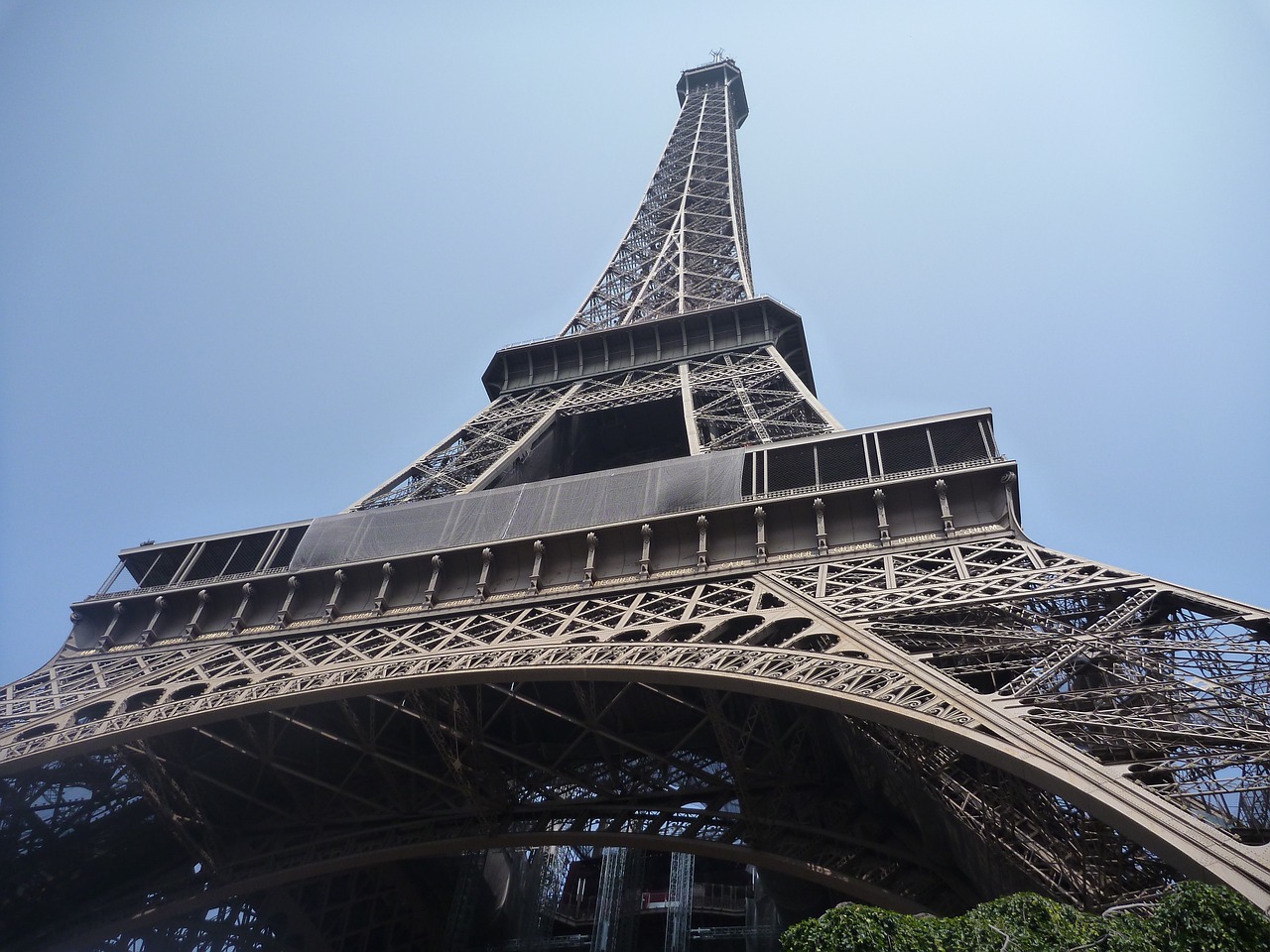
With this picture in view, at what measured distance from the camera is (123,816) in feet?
64.3

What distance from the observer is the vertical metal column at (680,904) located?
2788 cm

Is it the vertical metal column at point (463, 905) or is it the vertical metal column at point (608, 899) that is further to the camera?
the vertical metal column at point (608, 899)

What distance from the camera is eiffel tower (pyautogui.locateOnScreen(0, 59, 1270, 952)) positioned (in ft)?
36.7

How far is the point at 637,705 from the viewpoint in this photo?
65.1 ft

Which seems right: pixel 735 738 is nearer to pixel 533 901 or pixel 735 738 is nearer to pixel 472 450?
pixel 472 450

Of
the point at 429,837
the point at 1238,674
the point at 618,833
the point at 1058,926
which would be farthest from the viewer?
the point at 429,837

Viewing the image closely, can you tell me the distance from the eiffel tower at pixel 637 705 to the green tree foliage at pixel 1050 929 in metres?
1.31

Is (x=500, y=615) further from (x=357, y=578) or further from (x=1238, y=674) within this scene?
(x=1238, y=674)

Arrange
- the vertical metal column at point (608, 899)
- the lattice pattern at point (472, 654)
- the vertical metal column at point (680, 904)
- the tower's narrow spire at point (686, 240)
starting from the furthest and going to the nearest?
the tower's narrow spire at point (686, 240) < the vertical metal column at point (608, 899) < the vertical metal column at point (680, 904) < the lattice pattern at point (472, 654)

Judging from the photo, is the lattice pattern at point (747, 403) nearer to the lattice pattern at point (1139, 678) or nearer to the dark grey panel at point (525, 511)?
the dark grey panel at point (525, 511)

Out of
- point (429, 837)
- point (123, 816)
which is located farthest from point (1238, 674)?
point (123, 816)

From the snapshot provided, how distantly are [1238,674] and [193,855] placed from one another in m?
17.7

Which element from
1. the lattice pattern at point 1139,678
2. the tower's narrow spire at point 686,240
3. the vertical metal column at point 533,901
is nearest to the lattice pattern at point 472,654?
the lattice pattern at point 1139,678

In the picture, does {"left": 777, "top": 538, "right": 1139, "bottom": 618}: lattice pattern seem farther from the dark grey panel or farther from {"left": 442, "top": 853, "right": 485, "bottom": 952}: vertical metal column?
{"left": 442, "top": 853, "right": 485, "bottom": 952}: vertical metal column
